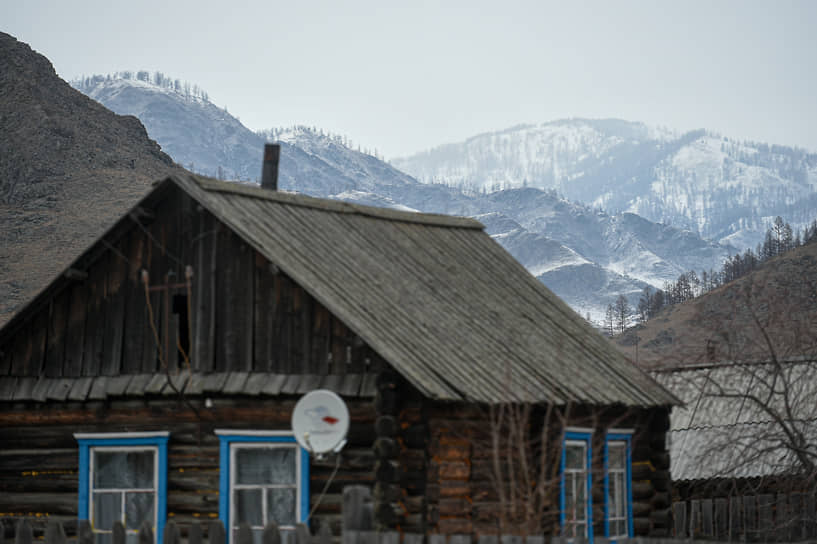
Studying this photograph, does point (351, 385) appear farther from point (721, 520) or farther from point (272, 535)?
point (721, 520)

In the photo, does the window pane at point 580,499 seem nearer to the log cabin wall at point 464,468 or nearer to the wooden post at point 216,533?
the log cabin wall at point 464,468

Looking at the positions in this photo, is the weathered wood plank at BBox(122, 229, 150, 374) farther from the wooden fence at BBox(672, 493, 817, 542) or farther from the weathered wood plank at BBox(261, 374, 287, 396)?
the wooden fence at BBox(672, 493, 817, 542)

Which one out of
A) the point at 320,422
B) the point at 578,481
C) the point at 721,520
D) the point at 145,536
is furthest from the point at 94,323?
the point at 721,520

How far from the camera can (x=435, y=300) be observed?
65.1ft

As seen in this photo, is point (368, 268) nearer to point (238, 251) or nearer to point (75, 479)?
point (238, 251)

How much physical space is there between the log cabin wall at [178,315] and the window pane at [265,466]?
45.3 inches

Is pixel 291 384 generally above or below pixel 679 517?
above

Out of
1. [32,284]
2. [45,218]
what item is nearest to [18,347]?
[32,284]

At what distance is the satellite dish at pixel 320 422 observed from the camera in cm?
1566

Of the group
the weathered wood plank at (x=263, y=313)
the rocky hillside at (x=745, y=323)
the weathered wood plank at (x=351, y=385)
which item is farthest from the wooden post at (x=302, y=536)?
the rocky hillside at (x=745, y=323)

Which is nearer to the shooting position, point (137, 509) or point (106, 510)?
point (137, 509)

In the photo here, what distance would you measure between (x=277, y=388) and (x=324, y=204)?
17.3 feet

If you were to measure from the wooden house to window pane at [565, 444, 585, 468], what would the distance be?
0.13ft

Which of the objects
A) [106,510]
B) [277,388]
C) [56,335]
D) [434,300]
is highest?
[434,300]
